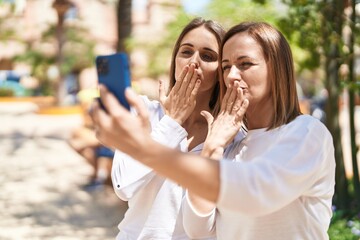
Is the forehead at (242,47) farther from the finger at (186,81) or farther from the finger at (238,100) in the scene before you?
the finger at (186,81)

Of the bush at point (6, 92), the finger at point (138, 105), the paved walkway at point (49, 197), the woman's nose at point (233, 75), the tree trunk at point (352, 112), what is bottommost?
the bush at point (6, 92)

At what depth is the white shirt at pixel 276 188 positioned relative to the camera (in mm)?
1178

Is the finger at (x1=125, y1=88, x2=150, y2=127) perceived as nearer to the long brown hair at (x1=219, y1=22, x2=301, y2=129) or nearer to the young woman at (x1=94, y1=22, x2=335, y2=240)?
the young woman at (x1=94, y1=22, x2=335, y2=240)

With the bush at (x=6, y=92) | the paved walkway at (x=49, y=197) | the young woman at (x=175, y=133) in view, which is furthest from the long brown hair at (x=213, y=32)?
the bush at (x=6, y=92)

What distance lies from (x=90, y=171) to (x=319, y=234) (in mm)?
8057

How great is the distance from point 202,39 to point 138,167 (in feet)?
1.72

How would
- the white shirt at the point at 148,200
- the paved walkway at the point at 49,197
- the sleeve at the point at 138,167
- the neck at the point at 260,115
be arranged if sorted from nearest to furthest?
the neck at the point at 260,115, the sleeve at the point at 138,167, the white shirt at the point at 148,200, the paved walkway at the point at 49,197

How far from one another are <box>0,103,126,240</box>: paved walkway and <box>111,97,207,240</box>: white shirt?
3.74m

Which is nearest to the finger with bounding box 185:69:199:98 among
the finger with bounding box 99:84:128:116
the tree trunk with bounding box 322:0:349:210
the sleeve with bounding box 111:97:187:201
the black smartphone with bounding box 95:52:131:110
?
the sleeve with bounding box 111:97:187:201

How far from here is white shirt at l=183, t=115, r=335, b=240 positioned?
1.18 metres

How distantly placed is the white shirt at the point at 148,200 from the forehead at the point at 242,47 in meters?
0.41

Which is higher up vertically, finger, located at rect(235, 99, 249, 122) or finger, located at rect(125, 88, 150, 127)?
finger, located at rect(125, 88, 150, 127)

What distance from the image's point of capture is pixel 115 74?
4.34 feet

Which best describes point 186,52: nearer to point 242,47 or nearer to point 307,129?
point 242,47
